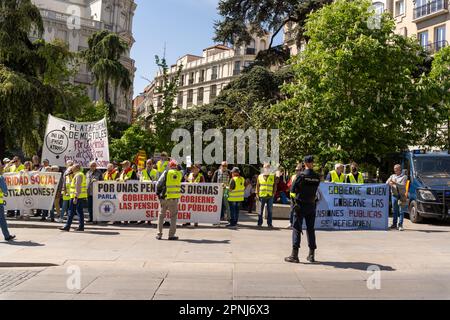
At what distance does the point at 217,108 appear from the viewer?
125 feet

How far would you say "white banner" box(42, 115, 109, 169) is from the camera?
16.3 meters

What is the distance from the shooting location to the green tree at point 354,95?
71.5 ft

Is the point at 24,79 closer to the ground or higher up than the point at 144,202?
higher up

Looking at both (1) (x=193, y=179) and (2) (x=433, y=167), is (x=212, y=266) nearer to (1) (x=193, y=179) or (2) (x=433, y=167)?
(1) (x=193, y=179)

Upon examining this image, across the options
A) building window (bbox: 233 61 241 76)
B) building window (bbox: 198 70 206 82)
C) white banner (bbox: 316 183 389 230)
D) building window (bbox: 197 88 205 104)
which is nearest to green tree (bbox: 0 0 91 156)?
white banner (bbox: 316 183 389 230)

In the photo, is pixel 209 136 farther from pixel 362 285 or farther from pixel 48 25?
pixel 48 25

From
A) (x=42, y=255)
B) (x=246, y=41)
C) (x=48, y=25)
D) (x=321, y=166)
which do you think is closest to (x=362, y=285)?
(x=42, y=255)

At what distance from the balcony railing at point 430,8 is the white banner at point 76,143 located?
31171 mm

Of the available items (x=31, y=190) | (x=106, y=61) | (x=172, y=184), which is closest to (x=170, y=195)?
(x=172, y=184)

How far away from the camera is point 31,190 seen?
14.9 meters

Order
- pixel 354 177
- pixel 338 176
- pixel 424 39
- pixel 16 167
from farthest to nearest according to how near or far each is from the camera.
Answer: pixel 424 39 < pixel 16 167 < pixel 354 177 < pixel 338 176

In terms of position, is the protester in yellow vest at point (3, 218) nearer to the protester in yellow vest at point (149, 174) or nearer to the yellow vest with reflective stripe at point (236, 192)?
the protester in yellow vest at point (149, 174)

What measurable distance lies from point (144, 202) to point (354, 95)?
12247 mm

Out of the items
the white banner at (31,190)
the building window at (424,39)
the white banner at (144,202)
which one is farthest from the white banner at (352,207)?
the building window at (424,39)
